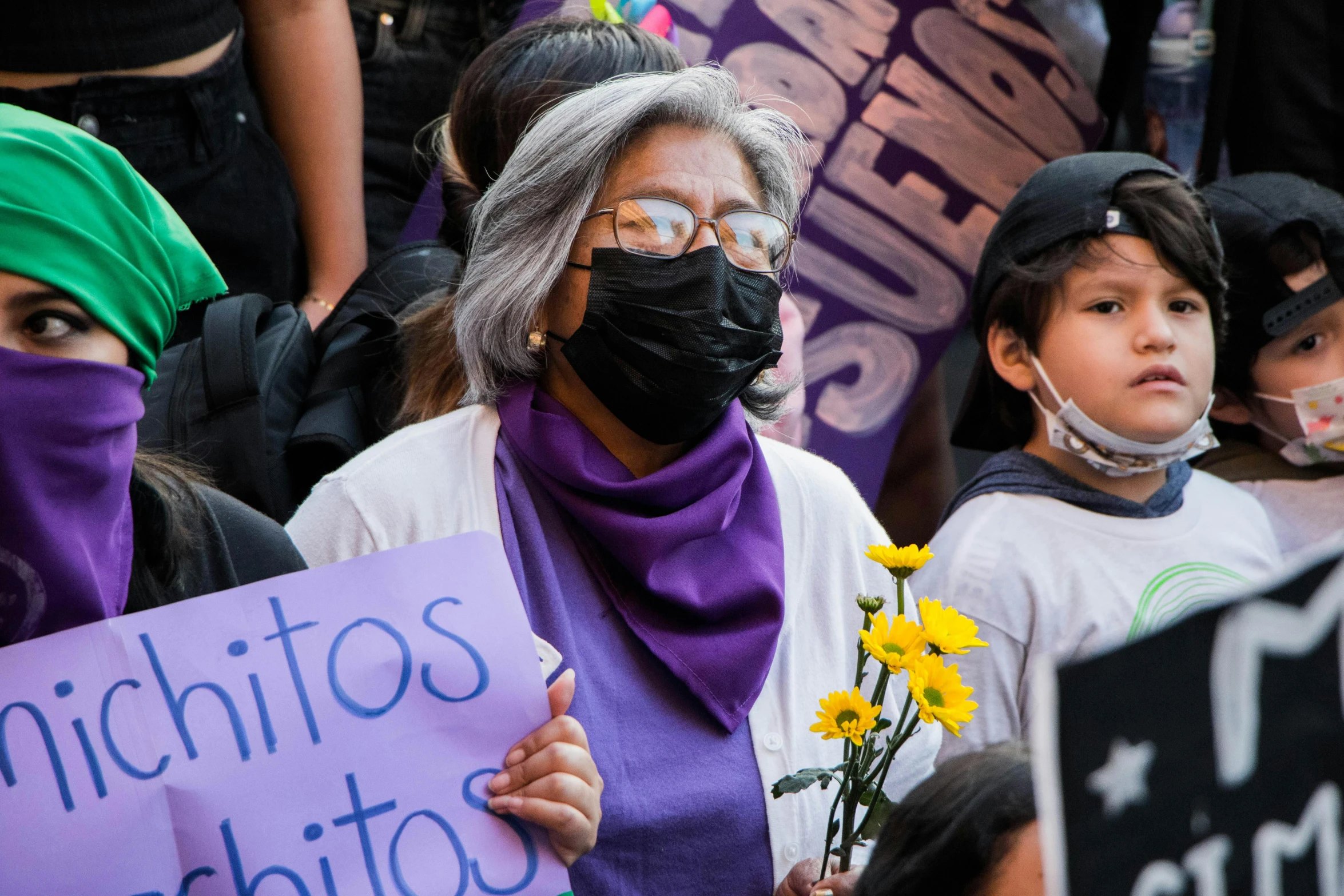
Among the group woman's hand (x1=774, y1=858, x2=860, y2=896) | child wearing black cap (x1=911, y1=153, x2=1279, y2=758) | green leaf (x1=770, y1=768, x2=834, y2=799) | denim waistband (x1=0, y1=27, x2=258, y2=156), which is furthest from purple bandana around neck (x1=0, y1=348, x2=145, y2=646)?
child wearing black cap (x1=911, y1=153, x2=1279, y2=758)

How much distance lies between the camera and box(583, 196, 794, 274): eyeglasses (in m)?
2.41

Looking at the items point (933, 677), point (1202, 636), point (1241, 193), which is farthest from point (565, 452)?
point (1241, 193)

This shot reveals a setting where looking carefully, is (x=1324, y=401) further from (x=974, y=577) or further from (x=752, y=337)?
(x=752, y=337)

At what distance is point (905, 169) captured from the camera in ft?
12.5

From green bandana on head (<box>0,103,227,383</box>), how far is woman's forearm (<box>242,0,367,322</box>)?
4.56ft

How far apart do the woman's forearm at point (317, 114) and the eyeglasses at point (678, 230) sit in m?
1.04

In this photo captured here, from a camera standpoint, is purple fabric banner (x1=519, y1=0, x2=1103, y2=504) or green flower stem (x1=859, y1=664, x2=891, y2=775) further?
purple fabric banner (x1=519, y1=0, x2=1103, y2=504)

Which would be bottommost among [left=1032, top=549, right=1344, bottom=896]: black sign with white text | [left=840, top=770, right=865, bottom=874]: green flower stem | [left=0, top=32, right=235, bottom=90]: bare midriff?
[left=840, top=770, right=865, bottom=874]: green flower stem

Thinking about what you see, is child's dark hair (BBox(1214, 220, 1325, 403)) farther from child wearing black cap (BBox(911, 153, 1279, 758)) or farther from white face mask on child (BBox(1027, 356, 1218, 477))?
white face mask on child (BBox(1027, 356, 1218, 477))

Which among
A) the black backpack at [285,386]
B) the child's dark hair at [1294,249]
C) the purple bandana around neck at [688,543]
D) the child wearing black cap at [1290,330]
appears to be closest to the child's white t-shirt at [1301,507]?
the child wearing black cap at [1290,330]

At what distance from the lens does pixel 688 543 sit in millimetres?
2393

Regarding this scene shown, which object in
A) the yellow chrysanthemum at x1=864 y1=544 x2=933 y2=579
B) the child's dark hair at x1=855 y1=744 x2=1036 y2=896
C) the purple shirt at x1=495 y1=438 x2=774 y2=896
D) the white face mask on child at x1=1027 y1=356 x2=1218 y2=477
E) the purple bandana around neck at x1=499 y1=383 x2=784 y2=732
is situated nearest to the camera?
the child's dark hair at x1=855 y1=744 x2=1036 y2=896

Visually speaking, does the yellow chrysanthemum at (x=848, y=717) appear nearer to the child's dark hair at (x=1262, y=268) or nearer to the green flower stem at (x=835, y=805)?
the green flower stem at (x=835, y=805)

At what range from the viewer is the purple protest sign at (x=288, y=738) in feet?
5.27
